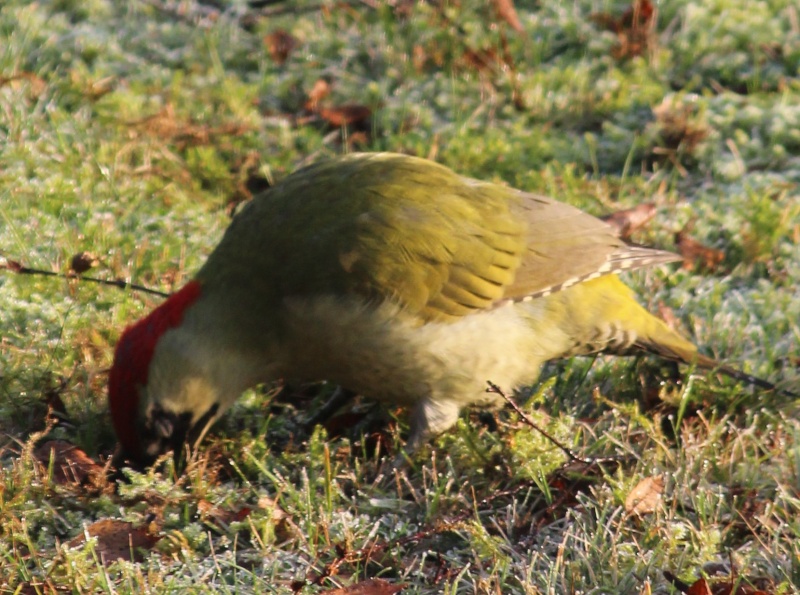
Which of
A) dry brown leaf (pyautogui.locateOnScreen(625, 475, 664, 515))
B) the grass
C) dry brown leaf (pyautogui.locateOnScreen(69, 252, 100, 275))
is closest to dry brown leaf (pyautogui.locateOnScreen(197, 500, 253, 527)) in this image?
the grass

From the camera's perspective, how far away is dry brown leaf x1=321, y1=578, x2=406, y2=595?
322cm

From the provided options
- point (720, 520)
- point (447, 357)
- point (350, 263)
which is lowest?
point (720, 520)

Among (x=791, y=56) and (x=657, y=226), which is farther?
(x=791, y=56)

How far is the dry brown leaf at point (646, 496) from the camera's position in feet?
11.8

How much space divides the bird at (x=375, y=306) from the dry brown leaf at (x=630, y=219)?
2.90ft

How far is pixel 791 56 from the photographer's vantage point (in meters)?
6.13

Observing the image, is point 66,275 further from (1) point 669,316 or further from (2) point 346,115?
(1) point 669,316

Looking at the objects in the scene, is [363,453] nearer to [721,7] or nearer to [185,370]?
[185,370]

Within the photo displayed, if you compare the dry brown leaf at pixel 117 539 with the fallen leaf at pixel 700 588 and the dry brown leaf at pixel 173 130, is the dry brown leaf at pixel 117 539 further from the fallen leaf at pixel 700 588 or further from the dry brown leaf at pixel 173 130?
the dry brown leaf at pixel 173 130

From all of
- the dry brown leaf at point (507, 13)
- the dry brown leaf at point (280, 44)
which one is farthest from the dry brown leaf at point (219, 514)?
the dry brown leaf at point (507, 13)

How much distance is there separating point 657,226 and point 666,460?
1.61 meters

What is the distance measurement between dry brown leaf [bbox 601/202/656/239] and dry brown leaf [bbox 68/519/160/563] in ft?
8.62

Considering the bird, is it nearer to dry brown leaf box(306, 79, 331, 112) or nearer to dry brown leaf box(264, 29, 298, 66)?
dry brown leaf box(306, 79, 331, 112)

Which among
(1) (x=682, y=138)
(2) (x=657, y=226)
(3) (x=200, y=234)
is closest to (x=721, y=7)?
(1) (x=682, y=138)
